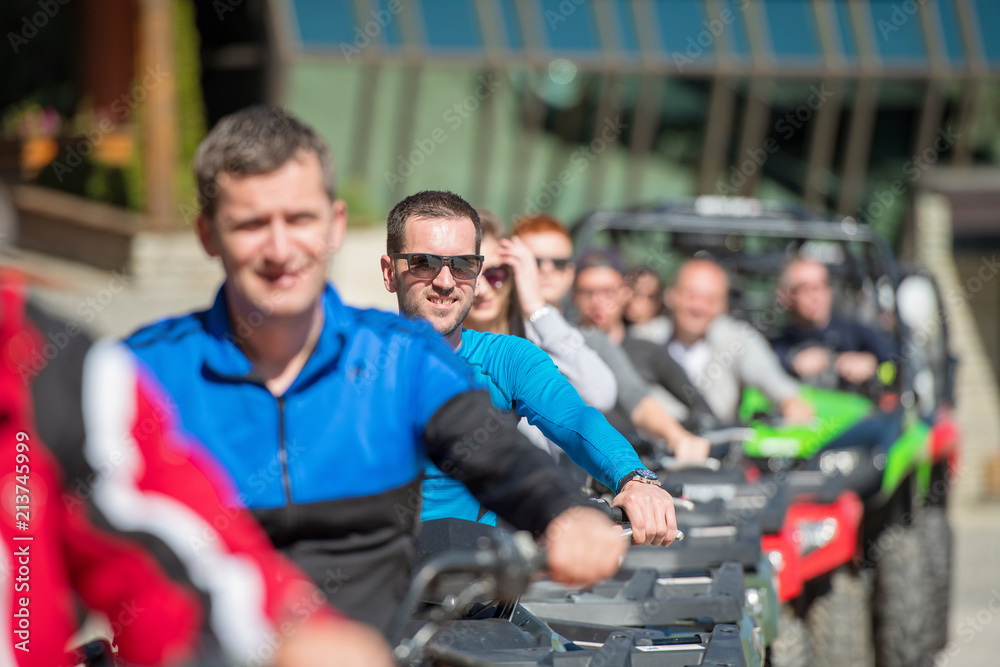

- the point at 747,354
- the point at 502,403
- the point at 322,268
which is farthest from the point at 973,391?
the point at 322,268

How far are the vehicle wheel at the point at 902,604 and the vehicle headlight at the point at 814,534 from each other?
85 cm

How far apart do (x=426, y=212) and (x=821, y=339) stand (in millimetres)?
4783

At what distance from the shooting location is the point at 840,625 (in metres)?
5.09

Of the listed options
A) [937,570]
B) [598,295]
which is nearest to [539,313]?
[598,295]

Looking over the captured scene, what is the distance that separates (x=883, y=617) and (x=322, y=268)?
4303mm

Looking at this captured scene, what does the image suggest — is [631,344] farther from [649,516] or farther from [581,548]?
[581,548]

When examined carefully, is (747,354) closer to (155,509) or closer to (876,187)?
(155,509)

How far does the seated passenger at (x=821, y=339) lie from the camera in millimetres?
6914
